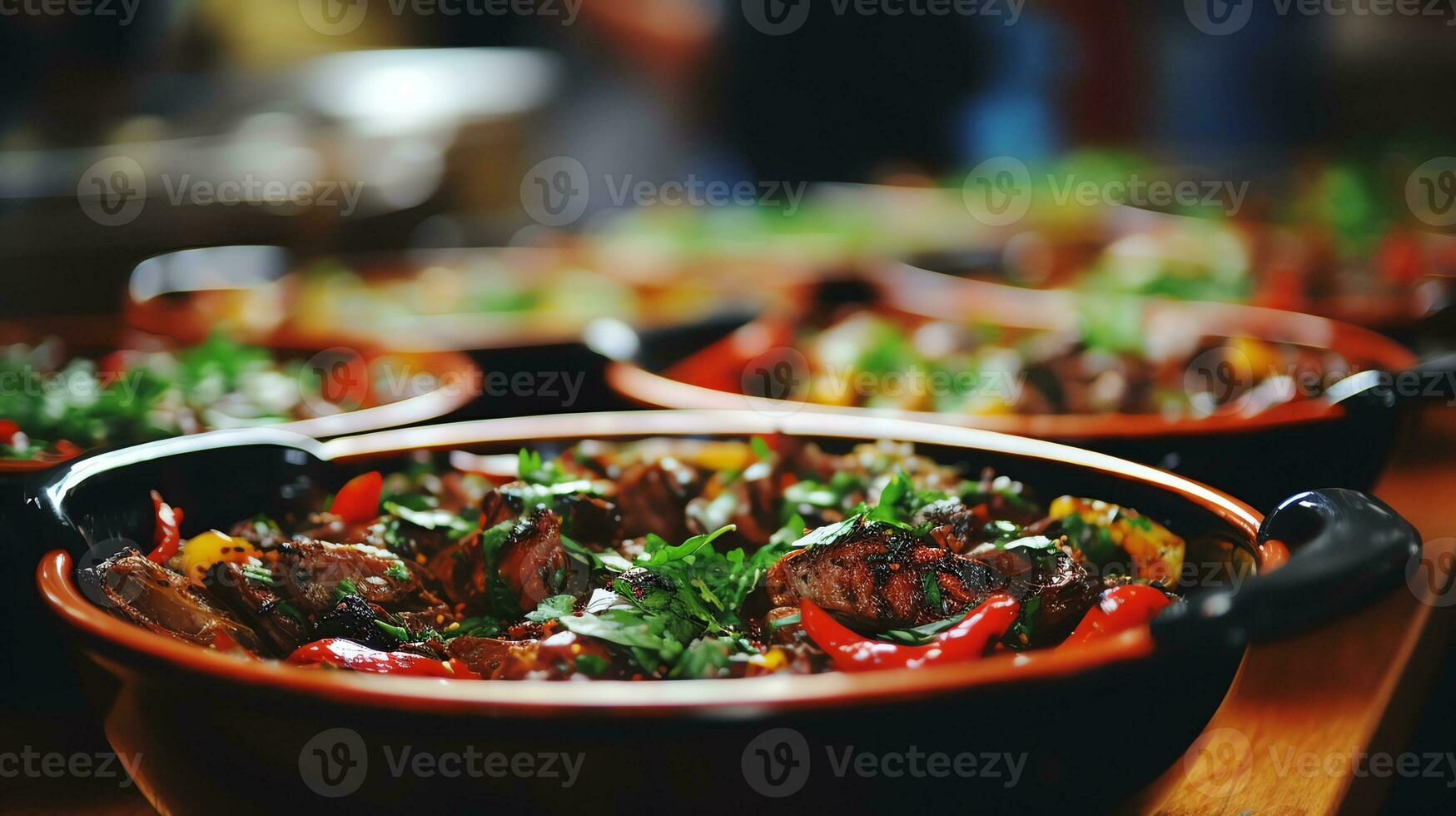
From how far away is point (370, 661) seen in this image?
3.53 feet

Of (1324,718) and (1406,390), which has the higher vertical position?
(1406,390)

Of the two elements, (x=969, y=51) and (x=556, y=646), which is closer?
(x=556, y=646)

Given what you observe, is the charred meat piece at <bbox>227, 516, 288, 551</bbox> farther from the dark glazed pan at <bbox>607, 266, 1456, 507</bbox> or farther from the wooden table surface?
the wooden table surface

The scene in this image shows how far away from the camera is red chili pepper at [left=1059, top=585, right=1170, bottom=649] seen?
1.11 m

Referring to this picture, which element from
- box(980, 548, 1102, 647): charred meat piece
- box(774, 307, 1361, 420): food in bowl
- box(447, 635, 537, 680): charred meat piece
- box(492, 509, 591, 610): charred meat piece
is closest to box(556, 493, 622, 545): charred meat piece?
box(492, 509, 591, 610): charred meat piece

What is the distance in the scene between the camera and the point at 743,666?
3.26 ft

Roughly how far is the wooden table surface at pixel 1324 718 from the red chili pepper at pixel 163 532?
→ 1.13m

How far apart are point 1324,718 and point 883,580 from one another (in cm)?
68

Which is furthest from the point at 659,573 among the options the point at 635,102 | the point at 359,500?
the point at 635,102

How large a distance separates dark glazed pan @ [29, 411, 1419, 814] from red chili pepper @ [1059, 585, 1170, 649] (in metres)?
0.17

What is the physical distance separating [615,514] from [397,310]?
2.49m

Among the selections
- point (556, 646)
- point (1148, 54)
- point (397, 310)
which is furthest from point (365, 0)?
point (556, 646)

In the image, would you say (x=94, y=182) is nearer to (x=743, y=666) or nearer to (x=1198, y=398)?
(x=1198, y=398)

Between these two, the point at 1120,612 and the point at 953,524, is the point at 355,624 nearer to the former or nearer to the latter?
the point at 953,524
